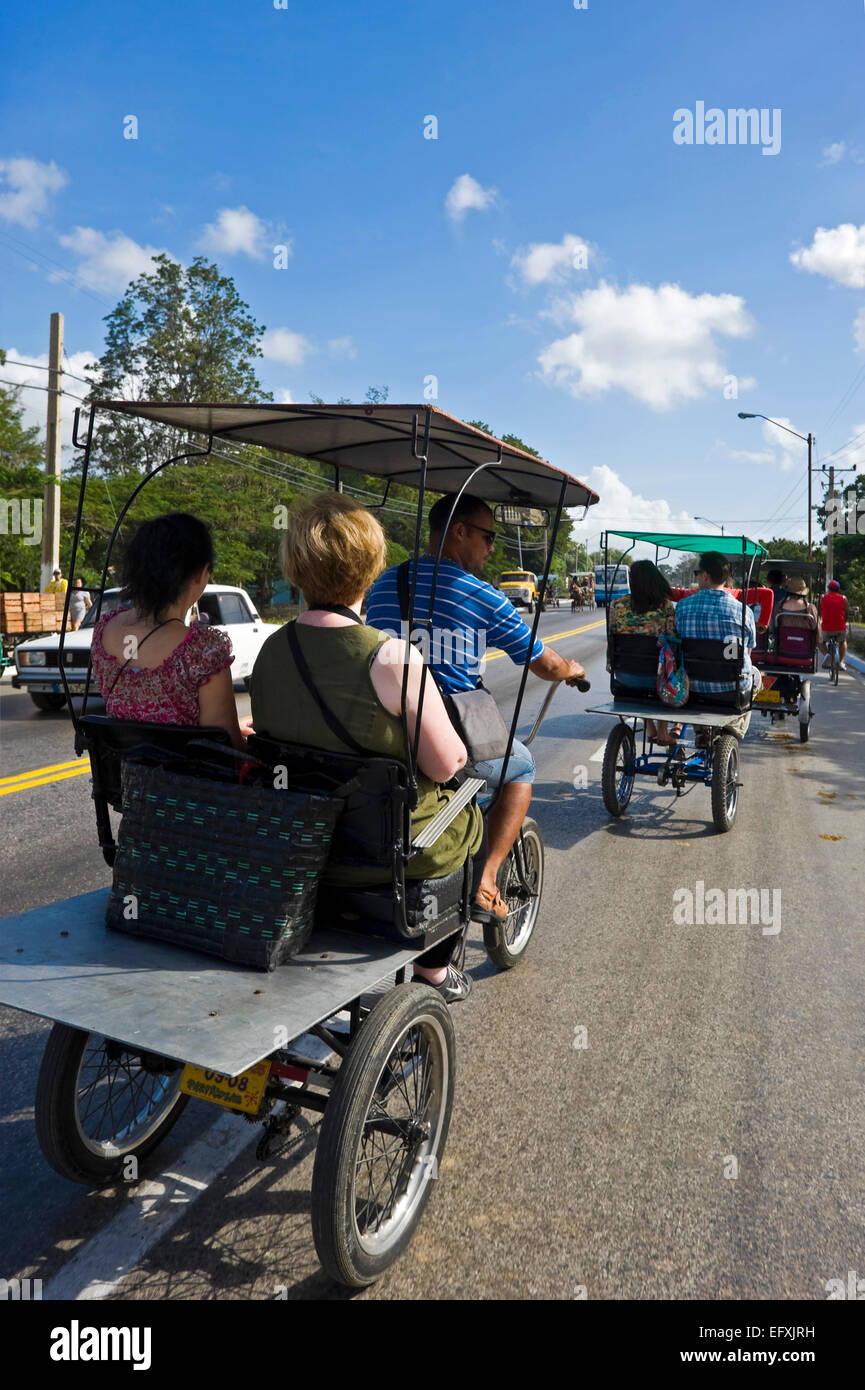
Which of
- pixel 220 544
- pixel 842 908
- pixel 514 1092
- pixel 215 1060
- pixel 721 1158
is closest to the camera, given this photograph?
pixel 215 1060

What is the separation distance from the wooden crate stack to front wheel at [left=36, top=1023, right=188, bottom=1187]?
18.9 m

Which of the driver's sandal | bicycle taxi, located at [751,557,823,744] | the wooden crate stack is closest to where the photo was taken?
the driver's sandal

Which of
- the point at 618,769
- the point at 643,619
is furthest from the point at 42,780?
the point at 643,619

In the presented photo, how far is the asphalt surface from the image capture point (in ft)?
8.79

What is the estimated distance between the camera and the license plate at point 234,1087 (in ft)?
8.66

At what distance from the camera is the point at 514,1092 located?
3621 millimetres

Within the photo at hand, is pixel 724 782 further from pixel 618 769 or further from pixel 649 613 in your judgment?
pixel 649 613

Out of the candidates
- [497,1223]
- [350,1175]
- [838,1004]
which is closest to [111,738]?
[350,1175]

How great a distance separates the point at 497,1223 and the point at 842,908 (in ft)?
12.3

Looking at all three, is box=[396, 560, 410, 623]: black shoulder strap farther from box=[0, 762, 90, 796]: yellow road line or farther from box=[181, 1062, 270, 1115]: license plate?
box=[0, 762, 90, 796]: yellow road line

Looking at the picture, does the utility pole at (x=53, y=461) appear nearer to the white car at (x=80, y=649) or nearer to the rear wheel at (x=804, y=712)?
the white car at (x=80, y=649)

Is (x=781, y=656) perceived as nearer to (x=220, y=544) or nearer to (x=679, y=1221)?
(x=679, y=1221)

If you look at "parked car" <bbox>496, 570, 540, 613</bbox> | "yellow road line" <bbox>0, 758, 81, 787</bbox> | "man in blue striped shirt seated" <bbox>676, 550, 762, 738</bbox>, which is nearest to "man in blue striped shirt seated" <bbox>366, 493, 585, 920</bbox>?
"man in blue striped shirt seated" <bbox>676, 550, 762, 738</bbox>
